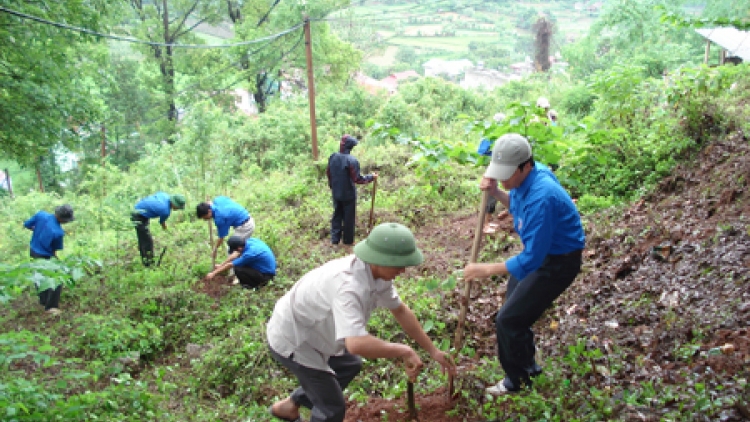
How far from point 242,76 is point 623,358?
23.4 m

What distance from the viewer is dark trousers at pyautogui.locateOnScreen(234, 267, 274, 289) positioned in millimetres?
7129

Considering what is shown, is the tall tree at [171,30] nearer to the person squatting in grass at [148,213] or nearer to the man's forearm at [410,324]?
the person squatting in grass at [148,213]

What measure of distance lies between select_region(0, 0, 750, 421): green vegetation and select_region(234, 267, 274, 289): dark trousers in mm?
181

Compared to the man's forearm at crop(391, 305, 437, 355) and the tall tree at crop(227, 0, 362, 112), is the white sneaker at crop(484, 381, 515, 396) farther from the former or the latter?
the tall tree at crop(227, 0, 362, 112)

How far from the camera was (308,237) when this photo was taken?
376 inches

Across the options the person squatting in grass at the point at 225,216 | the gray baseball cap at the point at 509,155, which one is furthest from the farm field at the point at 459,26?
the gray baseball cap at the point at 509,155

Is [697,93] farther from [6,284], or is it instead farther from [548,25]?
[548,25]

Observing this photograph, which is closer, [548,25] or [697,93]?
[697,93]

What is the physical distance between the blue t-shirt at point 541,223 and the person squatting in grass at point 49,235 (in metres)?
6.35

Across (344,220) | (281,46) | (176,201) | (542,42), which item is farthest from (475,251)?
(542,42)

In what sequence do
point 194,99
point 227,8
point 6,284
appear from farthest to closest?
point 227,8 → point 194,99 → point 6,284

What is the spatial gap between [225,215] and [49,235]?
2350 millimetres

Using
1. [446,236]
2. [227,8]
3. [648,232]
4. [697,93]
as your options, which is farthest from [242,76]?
[648,232]

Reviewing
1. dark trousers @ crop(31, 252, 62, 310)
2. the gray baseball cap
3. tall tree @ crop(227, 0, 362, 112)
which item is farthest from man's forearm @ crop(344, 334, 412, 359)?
tall tree @ crop(227, 0, 362, 112)
